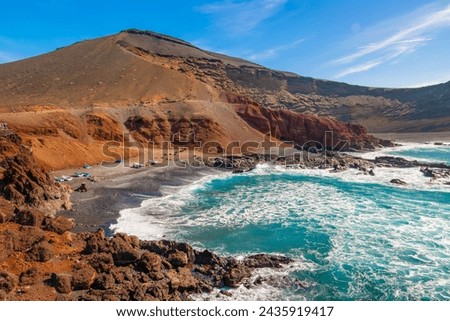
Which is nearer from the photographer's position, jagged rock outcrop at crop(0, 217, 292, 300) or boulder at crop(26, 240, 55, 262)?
jagged rock outcrop at crop(0, 217, 292, 300)

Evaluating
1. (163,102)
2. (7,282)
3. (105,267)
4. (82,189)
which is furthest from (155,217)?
(163,102)

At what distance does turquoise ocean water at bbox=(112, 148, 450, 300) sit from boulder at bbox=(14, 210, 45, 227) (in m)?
5.97

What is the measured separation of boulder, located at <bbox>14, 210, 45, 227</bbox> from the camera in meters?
23.6

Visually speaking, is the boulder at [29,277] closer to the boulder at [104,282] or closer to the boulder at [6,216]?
the boulder at [104,282]

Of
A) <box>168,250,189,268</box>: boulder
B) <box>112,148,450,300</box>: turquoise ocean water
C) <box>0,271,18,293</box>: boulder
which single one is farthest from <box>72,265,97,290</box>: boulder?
<box>112,148,450,300</box>: turquoise ocean water

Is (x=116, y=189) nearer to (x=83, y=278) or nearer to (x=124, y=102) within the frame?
(x=83, y=278)

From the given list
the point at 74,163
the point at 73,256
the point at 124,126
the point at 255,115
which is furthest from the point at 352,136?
the point at 73,256

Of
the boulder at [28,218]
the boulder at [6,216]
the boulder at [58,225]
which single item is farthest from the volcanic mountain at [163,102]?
the boulder at [58,225]

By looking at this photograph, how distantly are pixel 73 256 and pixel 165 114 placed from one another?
57081 mm

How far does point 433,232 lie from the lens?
2720 centimetres

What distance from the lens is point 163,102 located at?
269 ft

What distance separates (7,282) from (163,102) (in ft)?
229

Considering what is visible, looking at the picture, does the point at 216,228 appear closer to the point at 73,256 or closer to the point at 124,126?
the point at 73,256

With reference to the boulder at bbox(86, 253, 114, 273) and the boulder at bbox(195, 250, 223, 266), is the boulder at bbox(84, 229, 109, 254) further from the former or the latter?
the boulder at bbox(195, 250, 223, 266)
